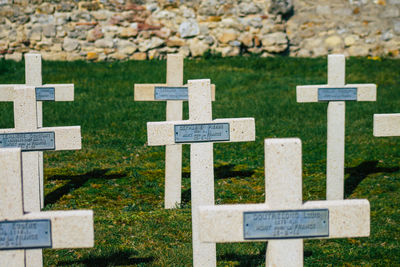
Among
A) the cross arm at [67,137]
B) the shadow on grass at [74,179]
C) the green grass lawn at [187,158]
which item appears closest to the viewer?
the cross arm at [67,137]

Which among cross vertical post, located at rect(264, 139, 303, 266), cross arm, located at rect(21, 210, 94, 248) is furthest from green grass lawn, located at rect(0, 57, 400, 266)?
cross vertical post, located at rect(264, 139, 303, 266)

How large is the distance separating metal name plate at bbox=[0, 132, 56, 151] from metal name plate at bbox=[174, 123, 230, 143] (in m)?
0.89

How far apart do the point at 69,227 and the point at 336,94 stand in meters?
3.76

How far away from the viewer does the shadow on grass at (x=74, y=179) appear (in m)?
6.50

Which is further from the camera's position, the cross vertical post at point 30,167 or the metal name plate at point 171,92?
the metal name plate at point 171,92

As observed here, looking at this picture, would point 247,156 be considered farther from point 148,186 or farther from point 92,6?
point 92,6

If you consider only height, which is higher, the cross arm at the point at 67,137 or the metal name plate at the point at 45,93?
the metal name plate at the point at 45,93

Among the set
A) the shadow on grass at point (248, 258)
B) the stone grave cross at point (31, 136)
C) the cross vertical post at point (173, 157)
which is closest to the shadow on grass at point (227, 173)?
the cross vertical post at point (173, 157)

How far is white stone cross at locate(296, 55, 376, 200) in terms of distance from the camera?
19.4ft

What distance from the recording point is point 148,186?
22.2ft

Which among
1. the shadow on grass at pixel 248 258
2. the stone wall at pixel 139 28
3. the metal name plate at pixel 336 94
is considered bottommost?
the shadow on grass at pixel 248 258

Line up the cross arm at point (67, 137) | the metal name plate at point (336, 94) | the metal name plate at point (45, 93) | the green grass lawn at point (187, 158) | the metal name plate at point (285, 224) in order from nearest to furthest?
the metal name plate at point (285, 224) → the cross arm at point (67, 137) → the green grass lawn at point (187, 158) → the metal name plate at point (336, 94) → the metal name plate at point (45, 93)

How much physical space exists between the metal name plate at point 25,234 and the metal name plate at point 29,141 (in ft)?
4.93

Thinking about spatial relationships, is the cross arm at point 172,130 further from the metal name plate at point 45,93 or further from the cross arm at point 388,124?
the metal name plate at point 45,93
